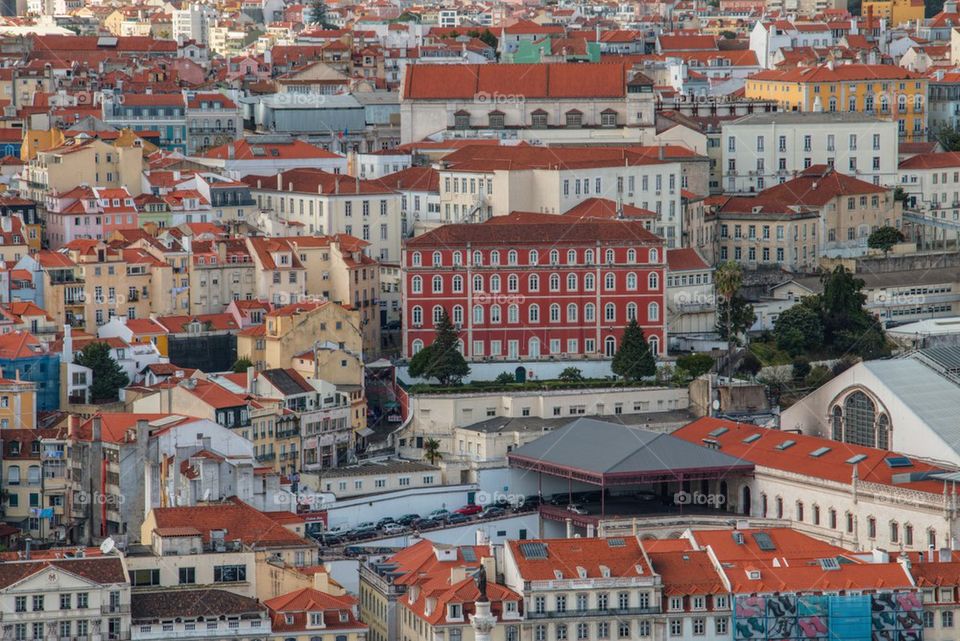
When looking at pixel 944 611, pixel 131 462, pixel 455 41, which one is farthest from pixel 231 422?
pixel 455 41

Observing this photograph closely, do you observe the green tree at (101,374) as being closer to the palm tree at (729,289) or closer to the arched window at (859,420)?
the palm tree at (729,289)

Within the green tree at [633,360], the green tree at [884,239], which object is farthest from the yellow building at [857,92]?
the green tree at [633,360]

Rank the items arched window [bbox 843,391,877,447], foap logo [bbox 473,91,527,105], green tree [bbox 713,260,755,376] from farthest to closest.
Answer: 1. foap logo [bbox 473,91,527,105]
2. green tree [bbox 713,260,755,376]
3. arched window [bbox 843,391,877,447]

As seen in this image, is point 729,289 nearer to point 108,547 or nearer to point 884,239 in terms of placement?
point 884,239

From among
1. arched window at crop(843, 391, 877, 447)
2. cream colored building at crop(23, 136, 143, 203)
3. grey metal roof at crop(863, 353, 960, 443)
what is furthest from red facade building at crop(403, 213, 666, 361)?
cream colored building at crop(23, 136, 143, 203)

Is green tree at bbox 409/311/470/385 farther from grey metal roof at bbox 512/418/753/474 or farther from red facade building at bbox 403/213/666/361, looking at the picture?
grey metal roof at bbox 512/418/753/474

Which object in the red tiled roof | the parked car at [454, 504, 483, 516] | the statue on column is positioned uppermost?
the red tiled roof

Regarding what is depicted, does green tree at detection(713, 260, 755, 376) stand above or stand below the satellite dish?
above
